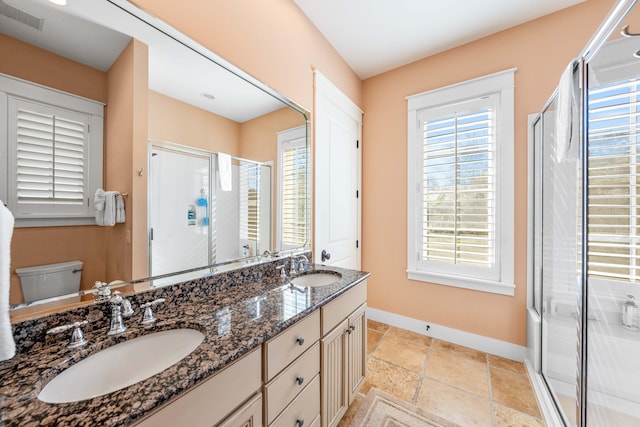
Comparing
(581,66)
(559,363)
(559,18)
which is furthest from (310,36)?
(559,363)

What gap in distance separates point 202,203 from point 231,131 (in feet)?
1.50

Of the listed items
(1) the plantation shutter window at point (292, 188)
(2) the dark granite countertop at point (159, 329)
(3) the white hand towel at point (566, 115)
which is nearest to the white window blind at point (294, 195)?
(1) the plantation shutter window at point (292, 188)

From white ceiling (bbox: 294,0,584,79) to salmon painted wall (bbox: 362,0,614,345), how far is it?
11cm

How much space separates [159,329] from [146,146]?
2.42 feet

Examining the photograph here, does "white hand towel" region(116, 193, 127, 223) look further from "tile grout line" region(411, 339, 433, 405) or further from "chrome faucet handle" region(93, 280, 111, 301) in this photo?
"tile grout line" region(411, 339, 433, 405)

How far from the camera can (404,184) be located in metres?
2.53

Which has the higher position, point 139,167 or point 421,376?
point 139,167

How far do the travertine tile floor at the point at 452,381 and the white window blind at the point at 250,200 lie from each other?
1.28 metres

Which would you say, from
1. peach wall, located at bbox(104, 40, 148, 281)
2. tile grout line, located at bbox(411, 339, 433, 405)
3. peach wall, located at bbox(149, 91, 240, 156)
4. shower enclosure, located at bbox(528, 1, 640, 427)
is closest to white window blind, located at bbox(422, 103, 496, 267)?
shower enclosure, located at bbox(528, 1, 640, 427)

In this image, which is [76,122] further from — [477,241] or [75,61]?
[477,241]

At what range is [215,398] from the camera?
0.69 m

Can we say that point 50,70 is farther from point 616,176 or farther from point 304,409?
point 616,176

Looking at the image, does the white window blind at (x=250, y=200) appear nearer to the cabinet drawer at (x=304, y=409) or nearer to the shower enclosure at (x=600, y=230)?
the cabinet drawer at (x=304, y=409)

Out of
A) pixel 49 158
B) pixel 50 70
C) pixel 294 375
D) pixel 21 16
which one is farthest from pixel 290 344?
pixel 21 16
